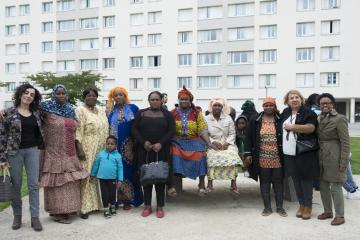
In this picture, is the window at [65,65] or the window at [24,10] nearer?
the window at [65,65]

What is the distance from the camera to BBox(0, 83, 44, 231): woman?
5.48 metres

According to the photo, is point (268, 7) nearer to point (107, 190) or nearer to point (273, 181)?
point (273, 181)

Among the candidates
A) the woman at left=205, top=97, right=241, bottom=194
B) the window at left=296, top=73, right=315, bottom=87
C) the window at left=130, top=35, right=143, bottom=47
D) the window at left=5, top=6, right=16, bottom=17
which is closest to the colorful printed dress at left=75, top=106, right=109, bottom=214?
the woman at left=205, top=97, right=241, bottom=194

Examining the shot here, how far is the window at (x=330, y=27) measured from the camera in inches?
1651

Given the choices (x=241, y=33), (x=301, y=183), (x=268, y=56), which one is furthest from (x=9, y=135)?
(x=241, y=33)

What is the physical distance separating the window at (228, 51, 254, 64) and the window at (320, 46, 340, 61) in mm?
7417

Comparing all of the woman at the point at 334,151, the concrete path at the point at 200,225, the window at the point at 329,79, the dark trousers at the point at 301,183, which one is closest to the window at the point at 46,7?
the window at the point at 329,79

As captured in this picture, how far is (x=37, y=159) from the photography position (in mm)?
5766

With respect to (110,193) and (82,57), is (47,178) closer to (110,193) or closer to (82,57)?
(110,193)

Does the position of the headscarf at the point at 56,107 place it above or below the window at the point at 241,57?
below

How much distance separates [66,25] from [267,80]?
2752cm

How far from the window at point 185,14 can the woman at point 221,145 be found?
41122 millimetres

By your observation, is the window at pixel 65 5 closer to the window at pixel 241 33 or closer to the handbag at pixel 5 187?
the window at pixel 241 33

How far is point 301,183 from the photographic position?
20.4 ft
